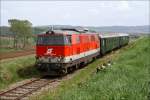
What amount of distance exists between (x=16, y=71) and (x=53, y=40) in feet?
10.6

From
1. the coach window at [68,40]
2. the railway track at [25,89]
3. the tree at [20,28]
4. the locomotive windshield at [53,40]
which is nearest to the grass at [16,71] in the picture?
the railway track at [25,89]

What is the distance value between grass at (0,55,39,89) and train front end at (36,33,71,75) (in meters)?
1.40

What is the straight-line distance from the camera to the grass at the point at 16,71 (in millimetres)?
23369

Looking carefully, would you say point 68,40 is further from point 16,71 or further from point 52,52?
point 16,71

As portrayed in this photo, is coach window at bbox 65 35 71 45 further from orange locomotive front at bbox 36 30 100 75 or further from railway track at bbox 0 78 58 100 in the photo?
railway track at bbox 0 78 58 100

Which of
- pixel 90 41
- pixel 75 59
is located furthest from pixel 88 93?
pixel 90 41

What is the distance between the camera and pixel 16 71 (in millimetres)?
25656

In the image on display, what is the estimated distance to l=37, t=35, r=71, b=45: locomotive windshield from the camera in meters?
25.5

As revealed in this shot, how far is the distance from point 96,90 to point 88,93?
682mm

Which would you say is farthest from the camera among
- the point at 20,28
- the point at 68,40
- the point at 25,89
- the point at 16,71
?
the point at 20,28

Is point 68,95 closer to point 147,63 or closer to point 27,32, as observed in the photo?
point 147,63

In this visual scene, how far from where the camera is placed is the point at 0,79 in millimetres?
22891

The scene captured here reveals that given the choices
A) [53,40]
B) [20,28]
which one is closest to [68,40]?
[53,40]

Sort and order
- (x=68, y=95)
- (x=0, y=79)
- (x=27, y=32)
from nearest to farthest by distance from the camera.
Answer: (x=68, y=95) < (x=0, y=79) < (x=27, y=32)
